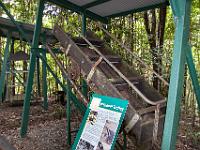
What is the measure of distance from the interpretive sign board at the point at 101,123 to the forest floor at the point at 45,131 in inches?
68.9

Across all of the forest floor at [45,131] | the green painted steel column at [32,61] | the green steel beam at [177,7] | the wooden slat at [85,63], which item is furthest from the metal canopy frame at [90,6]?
the forest floor at [45,131]

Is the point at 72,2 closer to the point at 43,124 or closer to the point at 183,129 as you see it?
the point at 43,124

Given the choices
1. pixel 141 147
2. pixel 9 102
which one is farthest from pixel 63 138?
pixel 9 102

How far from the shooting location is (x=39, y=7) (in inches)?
215

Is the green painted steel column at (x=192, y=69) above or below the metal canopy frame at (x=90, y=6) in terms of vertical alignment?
below

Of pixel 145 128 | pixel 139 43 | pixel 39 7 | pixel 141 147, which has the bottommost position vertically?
pixel 141 147

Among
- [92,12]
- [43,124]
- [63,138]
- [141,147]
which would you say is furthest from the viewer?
[43,124]

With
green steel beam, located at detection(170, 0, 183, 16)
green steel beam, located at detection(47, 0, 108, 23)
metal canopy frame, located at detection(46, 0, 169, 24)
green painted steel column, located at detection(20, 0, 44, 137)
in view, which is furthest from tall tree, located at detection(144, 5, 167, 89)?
green steel beam, located at detection(170, 0, 183, 16)

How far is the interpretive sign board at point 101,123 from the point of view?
3383 millimetres

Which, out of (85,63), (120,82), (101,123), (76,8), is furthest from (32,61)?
(101,123)

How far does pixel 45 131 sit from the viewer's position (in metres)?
6.36

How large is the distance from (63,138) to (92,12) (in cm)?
312

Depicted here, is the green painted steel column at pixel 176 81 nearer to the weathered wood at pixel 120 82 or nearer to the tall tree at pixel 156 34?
the weathered wood at pixel 120 82

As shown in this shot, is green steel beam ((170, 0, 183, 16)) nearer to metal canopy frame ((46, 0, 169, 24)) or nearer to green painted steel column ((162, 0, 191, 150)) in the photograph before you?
green painted steel column ((162, 0, 191, 150))
